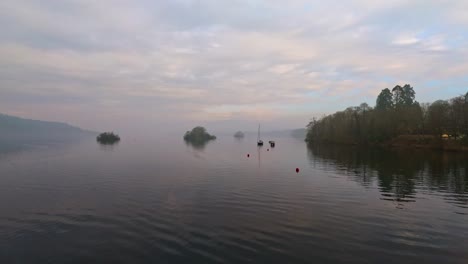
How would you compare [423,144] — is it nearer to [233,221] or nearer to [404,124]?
[404,124]

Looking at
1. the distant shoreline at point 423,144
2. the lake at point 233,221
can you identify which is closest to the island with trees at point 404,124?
the distant shoreline at point 423,144

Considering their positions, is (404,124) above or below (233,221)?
above

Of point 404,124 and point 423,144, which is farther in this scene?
point 404,124

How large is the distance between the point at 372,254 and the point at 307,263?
15.6 feet

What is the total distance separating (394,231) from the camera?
81.3ft

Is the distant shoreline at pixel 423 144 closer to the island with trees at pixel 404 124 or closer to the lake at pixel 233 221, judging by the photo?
the island with trees at pixel 404 124

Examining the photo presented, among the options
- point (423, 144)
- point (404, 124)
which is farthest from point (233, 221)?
point (404, 124)

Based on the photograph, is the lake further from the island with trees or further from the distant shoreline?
the island with trees

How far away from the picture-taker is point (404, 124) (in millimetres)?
145625

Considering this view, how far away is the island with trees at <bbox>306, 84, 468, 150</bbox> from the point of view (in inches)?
4754

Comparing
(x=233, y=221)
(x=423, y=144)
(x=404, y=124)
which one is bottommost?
(x=233, y=221)

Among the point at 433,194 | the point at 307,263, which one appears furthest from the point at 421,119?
the point at 307,263

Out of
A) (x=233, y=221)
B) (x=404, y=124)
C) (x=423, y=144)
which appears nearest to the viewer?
(x=233, y=221)

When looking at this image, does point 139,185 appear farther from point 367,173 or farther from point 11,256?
point 367,173
